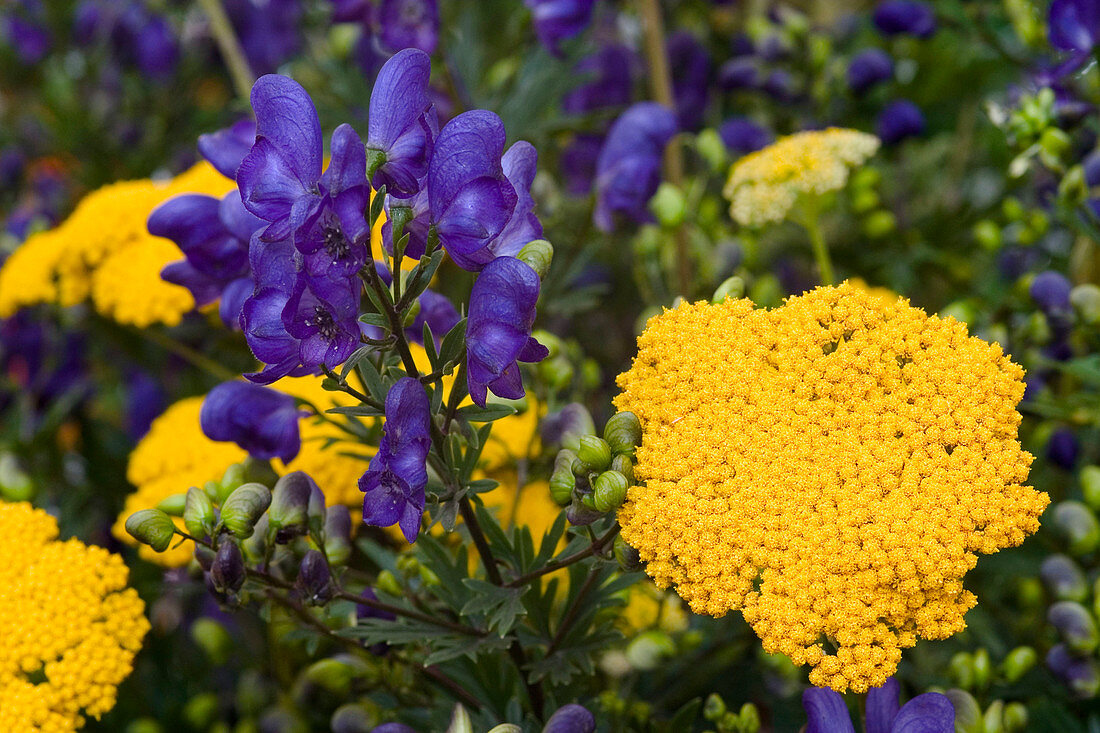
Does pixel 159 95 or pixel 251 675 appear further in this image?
pixel 159 95

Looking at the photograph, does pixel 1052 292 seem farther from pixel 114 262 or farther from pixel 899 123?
pixel 114 262

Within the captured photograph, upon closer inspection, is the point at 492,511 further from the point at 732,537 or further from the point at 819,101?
the point at 819,101

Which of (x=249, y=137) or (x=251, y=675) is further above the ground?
(x=249, y=137)

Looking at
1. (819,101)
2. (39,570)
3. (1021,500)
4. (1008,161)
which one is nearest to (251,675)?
(39,570)

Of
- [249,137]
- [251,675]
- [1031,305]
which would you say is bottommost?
[251,675]

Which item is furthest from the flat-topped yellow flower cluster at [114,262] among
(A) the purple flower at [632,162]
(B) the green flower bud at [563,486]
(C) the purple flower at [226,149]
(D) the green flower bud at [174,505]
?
(B) the green flower bud at [563,486]

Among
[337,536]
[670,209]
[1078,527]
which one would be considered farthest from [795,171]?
[337,536]

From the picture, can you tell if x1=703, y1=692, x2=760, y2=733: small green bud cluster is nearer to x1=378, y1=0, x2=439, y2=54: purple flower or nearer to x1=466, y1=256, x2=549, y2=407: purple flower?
x1=466, y1=256, x2=549, y2=407: purple flower
